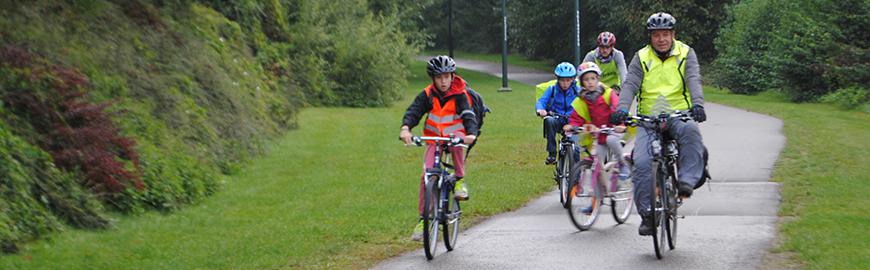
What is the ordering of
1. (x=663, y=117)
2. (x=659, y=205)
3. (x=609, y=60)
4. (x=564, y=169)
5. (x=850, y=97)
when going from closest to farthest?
(x=659, y=205) → (x=663, y=117) → (x=564, y=169) → (x=609, y=60) → (x=850, y=97)

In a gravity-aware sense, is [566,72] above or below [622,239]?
above

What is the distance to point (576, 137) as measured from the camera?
1165cm

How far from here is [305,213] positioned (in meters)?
12.2

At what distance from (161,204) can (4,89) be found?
6.18 feet

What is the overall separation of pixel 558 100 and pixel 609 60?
3.88 feet

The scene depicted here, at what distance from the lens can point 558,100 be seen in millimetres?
12461

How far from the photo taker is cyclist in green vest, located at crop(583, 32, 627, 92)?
43.2 feet

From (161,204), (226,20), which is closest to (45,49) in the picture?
(161,204)

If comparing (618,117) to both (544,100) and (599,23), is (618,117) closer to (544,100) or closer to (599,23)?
(544,100)

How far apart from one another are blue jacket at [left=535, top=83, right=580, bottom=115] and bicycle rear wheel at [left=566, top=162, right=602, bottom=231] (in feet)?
7.13

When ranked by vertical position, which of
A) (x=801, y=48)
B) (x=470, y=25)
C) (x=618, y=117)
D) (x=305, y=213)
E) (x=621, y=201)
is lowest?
(x=470, y=25)

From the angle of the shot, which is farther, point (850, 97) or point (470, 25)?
point (470, 25)

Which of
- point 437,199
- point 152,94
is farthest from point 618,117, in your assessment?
point 152,94


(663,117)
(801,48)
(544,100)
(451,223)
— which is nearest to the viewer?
(663,117)
